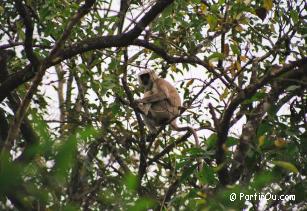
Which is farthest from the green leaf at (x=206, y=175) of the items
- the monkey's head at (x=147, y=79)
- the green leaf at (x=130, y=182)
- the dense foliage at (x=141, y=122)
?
the monkey's head at (x=147, y=79)

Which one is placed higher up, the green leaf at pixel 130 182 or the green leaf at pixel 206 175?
the green leaf at pixel 206 175

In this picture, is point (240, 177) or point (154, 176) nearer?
point (240, 177)

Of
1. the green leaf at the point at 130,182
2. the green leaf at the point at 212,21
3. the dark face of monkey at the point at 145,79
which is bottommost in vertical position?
the green leaf at the point at 130,182

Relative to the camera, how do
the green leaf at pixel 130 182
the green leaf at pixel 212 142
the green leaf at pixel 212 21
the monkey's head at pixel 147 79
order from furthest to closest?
the monkey's head at pixel 147 79, the green leaf at pixel 212 21, the green leaf at pixel 212 142, the green leaf at pixel 130 182

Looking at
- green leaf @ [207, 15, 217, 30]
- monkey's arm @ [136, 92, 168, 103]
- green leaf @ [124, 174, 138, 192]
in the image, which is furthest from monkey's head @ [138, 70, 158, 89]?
green leaf @ [124, 174, 138, 192]

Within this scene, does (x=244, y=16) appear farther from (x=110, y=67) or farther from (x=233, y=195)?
(x=233, y=195)

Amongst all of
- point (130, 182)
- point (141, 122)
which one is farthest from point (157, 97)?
point (130, 182)

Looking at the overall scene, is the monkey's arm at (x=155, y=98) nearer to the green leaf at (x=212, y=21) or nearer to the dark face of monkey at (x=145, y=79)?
the dark face of monkey at (x=145, y=79)

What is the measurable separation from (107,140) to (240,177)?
163cm

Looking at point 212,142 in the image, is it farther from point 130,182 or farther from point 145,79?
point 145,79

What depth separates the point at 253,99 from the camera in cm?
290

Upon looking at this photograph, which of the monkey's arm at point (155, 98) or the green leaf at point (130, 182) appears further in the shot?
the monkey's arm at point (155, 98)

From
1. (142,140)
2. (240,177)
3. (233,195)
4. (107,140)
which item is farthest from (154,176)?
(233,195)

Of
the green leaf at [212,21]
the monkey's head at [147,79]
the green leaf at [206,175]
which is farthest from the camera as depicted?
the monkey's head at [147,79]
